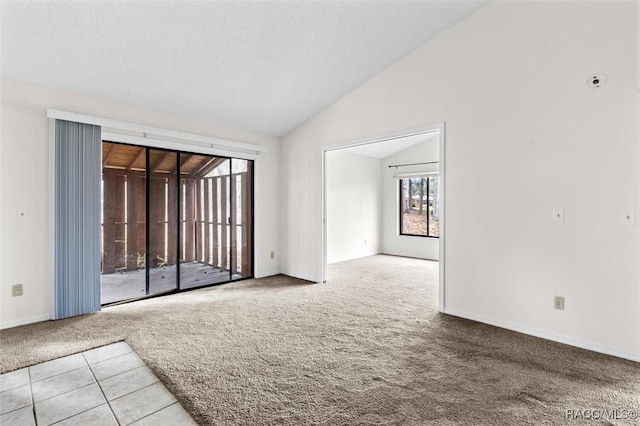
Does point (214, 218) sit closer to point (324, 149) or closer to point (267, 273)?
point (267, 273)

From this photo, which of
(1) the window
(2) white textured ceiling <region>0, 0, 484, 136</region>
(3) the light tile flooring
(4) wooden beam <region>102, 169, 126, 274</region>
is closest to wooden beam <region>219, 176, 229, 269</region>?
(2) white textured ceiling <region>0, 0, 484, 136</region>

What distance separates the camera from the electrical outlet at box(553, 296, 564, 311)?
274cm

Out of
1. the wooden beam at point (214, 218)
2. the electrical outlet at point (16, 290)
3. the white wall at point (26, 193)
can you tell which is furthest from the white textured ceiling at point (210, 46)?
the electrical outlet at point (16, 290)

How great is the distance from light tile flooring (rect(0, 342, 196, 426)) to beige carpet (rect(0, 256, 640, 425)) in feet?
0.33

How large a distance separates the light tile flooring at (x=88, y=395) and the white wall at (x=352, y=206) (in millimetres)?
4543

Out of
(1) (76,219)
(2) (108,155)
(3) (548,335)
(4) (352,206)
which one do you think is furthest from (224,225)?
(3) (548,335)

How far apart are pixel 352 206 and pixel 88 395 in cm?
561

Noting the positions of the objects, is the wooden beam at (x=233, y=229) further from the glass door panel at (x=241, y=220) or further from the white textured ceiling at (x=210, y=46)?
the white textured ceiling at (x=210, y=46)

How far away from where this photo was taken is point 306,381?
2107mm

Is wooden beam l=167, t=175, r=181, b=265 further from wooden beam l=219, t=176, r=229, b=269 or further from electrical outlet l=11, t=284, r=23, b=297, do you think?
electrical outlet l=11, t=284, r=23, b=297

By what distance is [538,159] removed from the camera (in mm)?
2836

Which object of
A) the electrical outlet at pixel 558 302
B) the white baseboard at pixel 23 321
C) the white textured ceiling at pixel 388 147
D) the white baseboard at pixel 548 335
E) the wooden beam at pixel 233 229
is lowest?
the white baseboard at pixel 548 335

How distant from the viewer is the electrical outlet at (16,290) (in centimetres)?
298

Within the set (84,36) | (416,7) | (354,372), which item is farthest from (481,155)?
(84,36)
